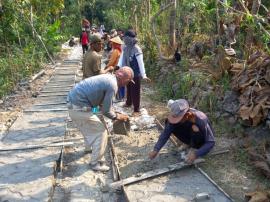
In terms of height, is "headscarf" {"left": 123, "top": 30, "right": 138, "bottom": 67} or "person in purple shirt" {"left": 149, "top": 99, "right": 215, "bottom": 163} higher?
"headscarf" {"left": 123, "top": 30, "right": 138, "bottom": 67}

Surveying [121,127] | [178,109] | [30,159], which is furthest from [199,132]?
[30,159]

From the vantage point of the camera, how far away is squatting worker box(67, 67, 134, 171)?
5250mm

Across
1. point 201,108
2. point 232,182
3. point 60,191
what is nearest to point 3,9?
point 201,108

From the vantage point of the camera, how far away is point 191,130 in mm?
5215

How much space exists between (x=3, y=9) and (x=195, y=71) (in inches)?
380

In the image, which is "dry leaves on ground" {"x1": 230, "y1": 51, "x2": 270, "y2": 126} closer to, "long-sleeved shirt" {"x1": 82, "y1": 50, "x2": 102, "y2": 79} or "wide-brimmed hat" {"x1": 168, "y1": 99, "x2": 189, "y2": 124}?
"wide-brimmed hat" {"x1": 168, "y1": 99, "x2": 189, "y2": 124}

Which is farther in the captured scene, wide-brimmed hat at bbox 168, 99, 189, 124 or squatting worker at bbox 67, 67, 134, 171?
squatting worker at bbox 67, 67, 134, 171

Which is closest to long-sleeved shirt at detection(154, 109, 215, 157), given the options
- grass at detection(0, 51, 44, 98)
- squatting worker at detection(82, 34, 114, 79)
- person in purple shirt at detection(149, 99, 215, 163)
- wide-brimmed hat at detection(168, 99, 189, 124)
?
person in purple shirt at detection(149, 99, 215, 163)

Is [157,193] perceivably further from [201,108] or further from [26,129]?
[26,129]

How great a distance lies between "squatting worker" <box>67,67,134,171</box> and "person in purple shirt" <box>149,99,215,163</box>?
0.78 m

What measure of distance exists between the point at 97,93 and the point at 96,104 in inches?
9.1

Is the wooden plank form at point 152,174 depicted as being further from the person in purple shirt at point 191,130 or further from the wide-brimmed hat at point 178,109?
the wide-brimmed hat at point 178,109

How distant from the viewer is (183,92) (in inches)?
339

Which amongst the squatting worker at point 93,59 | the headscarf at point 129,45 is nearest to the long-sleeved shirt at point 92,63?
the squatting worker at point 93,59
